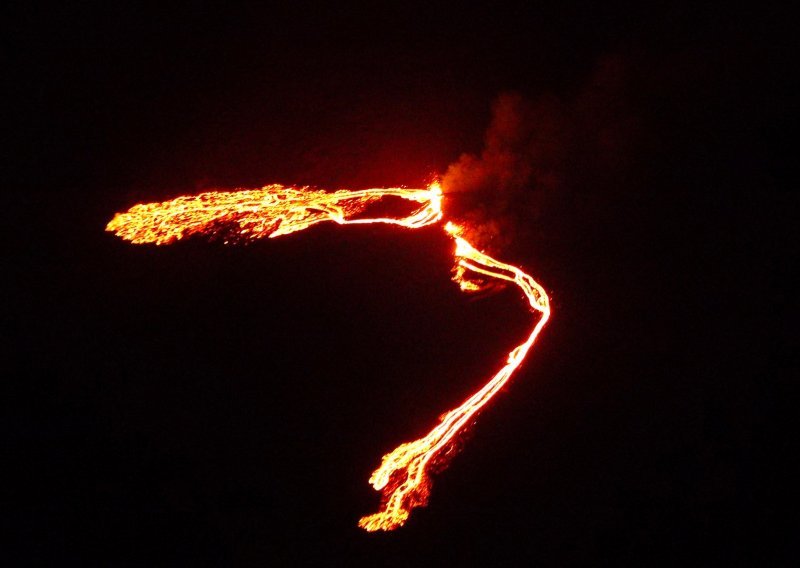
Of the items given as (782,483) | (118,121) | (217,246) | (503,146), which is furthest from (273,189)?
(782,483)

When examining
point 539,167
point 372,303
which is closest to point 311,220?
point 372,303

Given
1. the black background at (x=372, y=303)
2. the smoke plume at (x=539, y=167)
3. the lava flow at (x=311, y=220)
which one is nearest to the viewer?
the black background at (x=372, y=303)

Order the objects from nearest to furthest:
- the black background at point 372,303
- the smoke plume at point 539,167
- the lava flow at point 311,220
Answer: the black background at point 372,303
the lava flow at point 311,220
the smoke plume at point 539,167

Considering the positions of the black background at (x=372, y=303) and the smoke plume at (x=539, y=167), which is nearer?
the black background at (x=372, y=303)

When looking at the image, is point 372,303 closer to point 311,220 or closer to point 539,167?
point 311,220

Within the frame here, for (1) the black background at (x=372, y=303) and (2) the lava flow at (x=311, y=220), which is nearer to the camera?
(1) the black background at (x=372, y=303)

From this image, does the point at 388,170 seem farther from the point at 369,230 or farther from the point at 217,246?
the point at 217,246

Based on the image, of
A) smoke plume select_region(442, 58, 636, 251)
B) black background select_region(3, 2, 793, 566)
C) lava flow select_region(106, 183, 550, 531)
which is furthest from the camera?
smoke plume select_region(442, 58, 636, 251)
